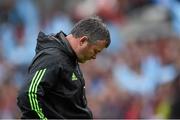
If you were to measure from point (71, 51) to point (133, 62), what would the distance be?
4096 mm

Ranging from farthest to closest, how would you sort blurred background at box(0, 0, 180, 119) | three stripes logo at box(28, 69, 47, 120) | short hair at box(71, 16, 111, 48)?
blurred background at box(0, 0, 180, 119), short hair at box(71, 16, 111, 48), three stripes logo at box(28, 69, 47, 120)

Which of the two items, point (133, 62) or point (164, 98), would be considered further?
point (133, 62)

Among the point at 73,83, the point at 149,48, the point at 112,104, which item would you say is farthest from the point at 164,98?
the point at 73,83

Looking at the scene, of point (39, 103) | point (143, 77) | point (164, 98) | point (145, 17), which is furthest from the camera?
point (145, 17)

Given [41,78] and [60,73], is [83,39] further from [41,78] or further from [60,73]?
[41,78]

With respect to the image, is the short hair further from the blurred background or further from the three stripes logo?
the blurred background

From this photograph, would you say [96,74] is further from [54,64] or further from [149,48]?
[54,64]

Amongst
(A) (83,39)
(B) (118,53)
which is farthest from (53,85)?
(B) (118,53)

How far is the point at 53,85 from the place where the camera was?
213 inches

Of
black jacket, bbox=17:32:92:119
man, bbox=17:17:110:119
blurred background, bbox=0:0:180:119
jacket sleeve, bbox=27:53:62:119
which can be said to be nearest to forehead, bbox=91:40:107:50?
man, bbox=17:17:110:119

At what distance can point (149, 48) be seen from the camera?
9.79 metres

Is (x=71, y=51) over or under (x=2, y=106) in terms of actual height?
over

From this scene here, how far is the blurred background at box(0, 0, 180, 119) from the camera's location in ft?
29.0

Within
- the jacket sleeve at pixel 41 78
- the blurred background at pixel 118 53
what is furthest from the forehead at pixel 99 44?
the blurred background at pixel 118 53
